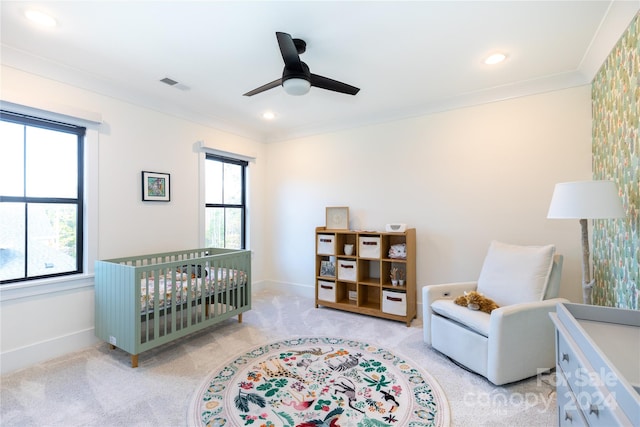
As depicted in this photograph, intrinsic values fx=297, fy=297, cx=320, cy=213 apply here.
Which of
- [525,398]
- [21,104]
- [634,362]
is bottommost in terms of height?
[525,398]

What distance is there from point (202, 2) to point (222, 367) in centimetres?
253

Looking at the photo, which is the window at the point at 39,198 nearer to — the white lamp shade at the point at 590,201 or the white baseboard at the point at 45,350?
the white baseboard at the point at 45,350

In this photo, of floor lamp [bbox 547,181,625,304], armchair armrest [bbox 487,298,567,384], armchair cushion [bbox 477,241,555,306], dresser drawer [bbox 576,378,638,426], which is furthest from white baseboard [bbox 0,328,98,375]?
floor lamp [bbox 547,181,625,304]

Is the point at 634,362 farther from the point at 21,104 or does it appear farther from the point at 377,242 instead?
the point at 21,104

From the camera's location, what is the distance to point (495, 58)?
2.43 metres

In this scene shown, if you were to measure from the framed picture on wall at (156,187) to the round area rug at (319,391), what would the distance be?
6.28ft

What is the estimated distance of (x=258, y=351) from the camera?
2.59 m

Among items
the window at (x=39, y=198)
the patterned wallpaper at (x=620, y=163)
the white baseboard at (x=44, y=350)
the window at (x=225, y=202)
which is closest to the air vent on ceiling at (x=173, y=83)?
the window at (x=39, y=198)

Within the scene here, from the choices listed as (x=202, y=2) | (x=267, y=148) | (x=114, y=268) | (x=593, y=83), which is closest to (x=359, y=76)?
(x=202, y=2)

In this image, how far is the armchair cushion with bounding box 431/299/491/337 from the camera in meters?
2.18

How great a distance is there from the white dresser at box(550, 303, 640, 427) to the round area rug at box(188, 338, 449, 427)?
846 mm

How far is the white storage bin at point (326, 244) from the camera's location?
374cm

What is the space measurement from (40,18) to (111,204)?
5.01ft

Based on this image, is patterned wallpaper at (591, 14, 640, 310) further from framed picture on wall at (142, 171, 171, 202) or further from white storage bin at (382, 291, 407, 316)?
framed picture on wall at (142, 171, 171, 202)
